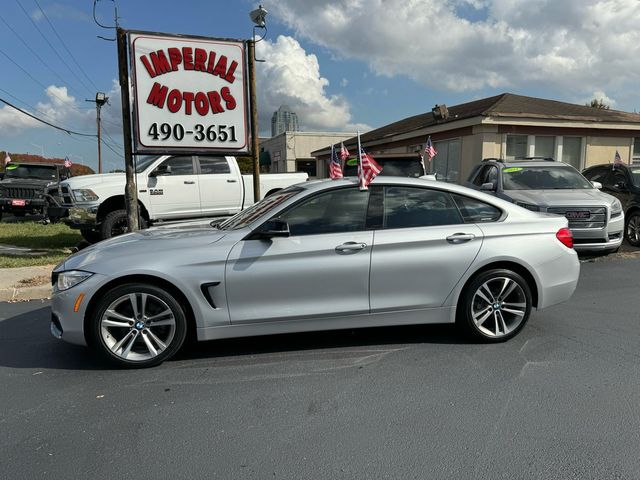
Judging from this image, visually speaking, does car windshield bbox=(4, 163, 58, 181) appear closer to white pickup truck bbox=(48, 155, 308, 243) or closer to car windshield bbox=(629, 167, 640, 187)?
white pickup truck bbox=(48, 155, 308, 243)

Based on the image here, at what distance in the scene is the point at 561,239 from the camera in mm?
4457

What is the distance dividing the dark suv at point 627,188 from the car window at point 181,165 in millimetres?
8808

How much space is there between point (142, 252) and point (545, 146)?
52.6ft

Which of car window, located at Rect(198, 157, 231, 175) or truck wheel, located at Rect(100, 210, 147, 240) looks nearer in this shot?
truck wheel, located at Rect(100, 210, 147, 240)

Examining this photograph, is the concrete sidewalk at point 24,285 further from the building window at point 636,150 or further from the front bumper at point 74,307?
the building window at point 636,150

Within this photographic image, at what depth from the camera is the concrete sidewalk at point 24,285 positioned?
6.36 metres

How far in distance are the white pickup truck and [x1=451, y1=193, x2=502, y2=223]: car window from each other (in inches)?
245

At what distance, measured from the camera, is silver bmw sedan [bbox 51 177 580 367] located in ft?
12.4

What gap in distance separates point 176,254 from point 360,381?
1736 millimetres

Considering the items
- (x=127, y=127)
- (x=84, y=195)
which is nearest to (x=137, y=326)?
(x=127, y=127)

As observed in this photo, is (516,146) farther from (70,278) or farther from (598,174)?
(70,278)

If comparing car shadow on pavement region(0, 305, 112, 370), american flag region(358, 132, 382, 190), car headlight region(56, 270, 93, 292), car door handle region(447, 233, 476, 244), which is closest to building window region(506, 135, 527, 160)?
car door handle region(447, 233, 476, 244)

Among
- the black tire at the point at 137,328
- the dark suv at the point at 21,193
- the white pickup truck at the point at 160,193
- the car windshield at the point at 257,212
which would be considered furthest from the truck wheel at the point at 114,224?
the dark suv at the point at 21,193

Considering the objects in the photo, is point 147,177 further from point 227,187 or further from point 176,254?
point 176,254
